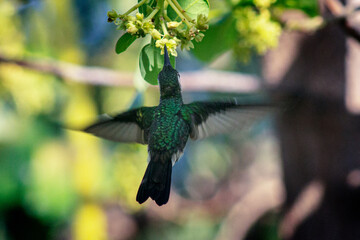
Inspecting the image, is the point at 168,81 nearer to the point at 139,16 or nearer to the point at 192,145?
the point at 139,16

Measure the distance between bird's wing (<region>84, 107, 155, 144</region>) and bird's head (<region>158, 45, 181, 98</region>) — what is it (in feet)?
0.30

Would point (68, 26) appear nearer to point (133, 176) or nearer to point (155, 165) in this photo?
point (133, 176)

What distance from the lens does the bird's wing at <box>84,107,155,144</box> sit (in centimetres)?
109

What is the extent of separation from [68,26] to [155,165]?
2.18 m

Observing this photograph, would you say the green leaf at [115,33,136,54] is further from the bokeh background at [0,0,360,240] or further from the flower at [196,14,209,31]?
the bokeh background at [0,0,360,240]

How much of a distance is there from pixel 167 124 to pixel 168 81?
0.15 metres

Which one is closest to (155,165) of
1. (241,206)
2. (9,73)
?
(9,73)

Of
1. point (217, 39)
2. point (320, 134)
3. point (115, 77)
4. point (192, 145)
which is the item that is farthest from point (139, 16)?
point (192, 145)

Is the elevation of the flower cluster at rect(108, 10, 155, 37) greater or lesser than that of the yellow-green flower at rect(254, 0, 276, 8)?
lesser

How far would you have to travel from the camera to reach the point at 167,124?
1.07 m

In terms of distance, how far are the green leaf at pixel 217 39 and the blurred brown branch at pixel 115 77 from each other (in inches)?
21.5

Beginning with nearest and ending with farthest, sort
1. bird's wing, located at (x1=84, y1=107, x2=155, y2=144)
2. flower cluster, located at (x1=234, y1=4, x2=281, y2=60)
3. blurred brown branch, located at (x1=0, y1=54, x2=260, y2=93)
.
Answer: bird's wing, located at (x1=84, y1=107, x2=155, y2=144) < flower cluster, located at (x1=234, y1=4, x2=281, y2=60) < blurred brown branch, located at (x1=0, y1=54, x2=260, y2=93)

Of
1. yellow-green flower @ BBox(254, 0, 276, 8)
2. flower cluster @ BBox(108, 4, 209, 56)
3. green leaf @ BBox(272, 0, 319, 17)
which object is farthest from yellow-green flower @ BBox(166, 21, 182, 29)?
green leaf @ BBox(272, 0, 319, 17)

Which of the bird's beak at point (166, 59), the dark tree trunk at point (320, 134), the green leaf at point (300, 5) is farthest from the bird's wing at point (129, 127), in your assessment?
the dark tree trunk at point (320, 134)
